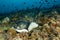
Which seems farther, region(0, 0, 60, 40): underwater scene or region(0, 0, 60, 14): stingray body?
region(0, 0, 60, 14): stingray body

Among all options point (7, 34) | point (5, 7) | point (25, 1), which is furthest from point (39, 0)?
point (7, 34)

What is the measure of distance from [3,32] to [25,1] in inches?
108

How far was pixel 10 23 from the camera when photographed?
6523 mm

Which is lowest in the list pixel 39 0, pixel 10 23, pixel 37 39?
pixel 37 39

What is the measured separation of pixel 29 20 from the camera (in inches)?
262

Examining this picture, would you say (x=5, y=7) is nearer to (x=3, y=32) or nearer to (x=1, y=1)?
(x=1, y=1)

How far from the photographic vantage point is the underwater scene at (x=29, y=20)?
15.7ft

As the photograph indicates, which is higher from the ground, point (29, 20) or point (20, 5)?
point (20, 5)

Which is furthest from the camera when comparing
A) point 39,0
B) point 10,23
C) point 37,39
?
point 39,0

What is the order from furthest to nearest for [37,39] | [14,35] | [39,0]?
[39,0] → [14,35] → [37,39]

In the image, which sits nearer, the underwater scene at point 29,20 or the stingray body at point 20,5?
the underwater scene at point 29,20

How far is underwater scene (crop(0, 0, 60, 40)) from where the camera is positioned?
478 centimetres

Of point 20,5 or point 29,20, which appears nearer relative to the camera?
point 29,20

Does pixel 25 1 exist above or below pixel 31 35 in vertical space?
above
